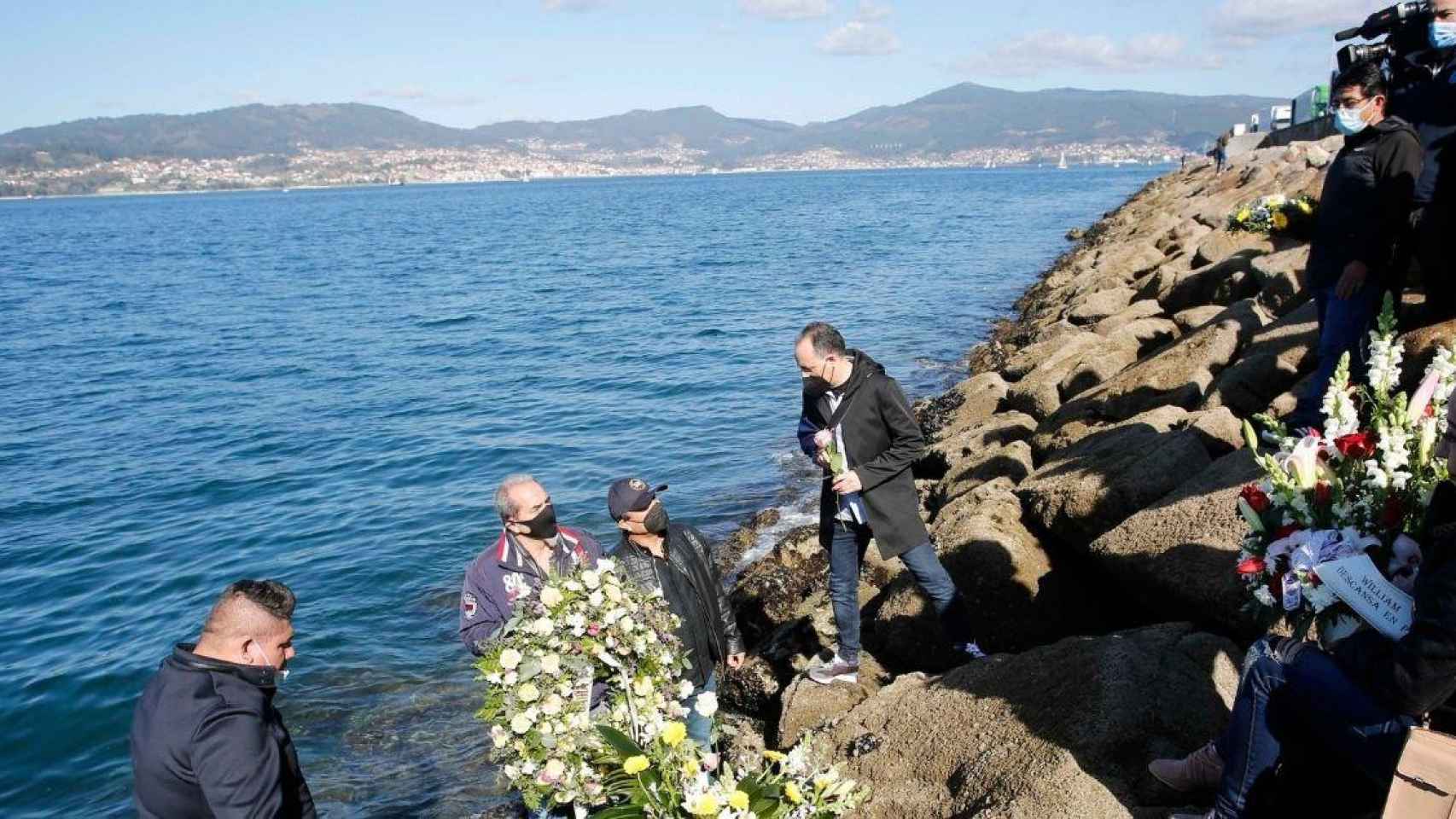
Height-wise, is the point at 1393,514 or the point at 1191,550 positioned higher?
the point at 1393,514

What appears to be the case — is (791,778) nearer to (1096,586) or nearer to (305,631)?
(1096,586)

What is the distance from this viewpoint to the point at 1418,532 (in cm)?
367

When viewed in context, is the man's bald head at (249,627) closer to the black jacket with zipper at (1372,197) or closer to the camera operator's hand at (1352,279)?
the camera operator's hand at (1352,279)

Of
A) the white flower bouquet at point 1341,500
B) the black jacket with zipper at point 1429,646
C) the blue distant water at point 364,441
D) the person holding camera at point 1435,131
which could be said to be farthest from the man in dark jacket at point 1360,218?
the blue distant water at point 364,441

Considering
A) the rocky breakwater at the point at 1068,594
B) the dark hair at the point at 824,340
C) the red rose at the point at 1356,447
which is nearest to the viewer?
the red rose at the point at 1356,447

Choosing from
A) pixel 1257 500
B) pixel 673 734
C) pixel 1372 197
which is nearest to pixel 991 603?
pixel 1257 500

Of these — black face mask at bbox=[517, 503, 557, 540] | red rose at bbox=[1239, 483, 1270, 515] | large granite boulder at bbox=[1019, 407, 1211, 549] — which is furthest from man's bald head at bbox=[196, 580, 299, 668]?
large granite boulder at bbox=[1019, 407, 1211, 549]

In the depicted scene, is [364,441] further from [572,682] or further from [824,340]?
[572,682]

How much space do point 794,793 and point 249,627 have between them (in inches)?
89.0

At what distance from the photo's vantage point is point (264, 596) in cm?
410

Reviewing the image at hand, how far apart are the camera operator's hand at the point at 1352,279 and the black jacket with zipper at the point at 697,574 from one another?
438 centimetres

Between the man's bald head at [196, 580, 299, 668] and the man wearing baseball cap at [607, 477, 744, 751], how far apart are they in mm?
1747

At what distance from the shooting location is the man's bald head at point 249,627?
12.9ft

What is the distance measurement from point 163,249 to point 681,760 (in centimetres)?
7334
